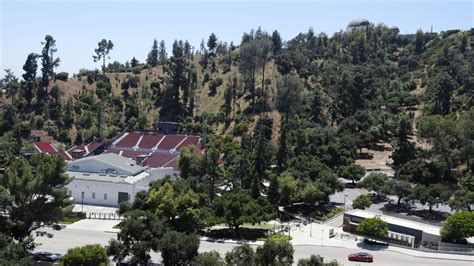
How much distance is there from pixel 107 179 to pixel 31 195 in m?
22.7

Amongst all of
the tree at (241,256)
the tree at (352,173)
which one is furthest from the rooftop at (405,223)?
the tree at (241,256)

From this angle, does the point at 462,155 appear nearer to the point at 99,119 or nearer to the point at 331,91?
the point at 331,91

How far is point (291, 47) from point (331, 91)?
28640mm

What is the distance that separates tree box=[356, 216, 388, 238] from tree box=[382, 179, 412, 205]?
1018cm

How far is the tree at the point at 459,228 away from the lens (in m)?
47.2

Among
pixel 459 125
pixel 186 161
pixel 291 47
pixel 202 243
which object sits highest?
pixel 291 47

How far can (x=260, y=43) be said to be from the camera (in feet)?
320

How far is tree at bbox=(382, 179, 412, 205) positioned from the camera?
58487mm

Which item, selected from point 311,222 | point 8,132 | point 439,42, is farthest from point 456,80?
point 8,132

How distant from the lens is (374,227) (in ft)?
161

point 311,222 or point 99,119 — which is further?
point 99,119

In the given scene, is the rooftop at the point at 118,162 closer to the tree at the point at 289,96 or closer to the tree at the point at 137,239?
the tree at the point at 289,96

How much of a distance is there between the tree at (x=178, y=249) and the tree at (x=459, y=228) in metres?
23.7

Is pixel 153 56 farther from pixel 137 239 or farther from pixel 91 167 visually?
pixel 137 239
